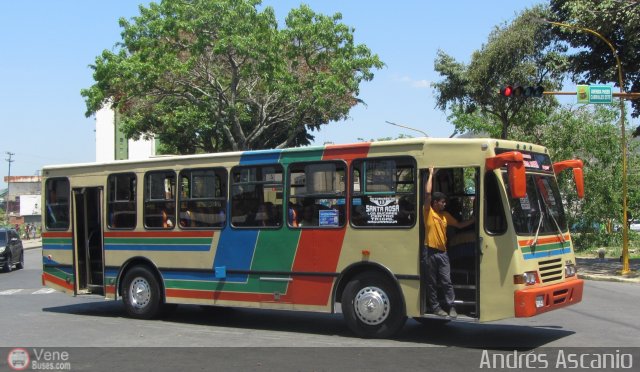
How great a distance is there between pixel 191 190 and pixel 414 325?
14.3 ft

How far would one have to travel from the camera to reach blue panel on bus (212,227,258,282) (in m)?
10.5

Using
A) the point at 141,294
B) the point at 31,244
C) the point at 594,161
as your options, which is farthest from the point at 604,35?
the point at 31,244

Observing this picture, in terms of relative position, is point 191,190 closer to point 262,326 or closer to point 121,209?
point 121,209

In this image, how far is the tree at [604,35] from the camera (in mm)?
20047

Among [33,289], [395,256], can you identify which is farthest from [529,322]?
[33,289]

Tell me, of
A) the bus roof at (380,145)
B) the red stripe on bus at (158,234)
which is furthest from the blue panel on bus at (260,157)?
the red stripe on bus at (158,234)

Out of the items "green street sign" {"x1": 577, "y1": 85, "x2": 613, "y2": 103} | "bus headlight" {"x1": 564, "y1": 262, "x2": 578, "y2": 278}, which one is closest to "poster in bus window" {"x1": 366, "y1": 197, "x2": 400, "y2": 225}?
"bus headlight" {"x1": 564, "y1": 262, "x2": 578, "y2": 278}

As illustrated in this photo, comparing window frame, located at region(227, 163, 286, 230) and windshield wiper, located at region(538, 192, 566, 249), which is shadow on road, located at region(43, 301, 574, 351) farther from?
window frame, located at region(227, 163, 286, 230)

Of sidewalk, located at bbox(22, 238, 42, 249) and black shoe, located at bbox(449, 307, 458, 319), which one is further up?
black shoe, located at bbox(449, 307, 458, 319)

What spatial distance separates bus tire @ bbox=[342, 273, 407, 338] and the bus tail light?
1.62m

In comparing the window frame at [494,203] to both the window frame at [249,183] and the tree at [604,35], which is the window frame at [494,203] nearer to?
the window frame at [249,183]

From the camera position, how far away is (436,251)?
29.0 feet

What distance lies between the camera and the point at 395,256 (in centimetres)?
918

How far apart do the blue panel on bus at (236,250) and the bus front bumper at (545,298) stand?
13.8 ft
